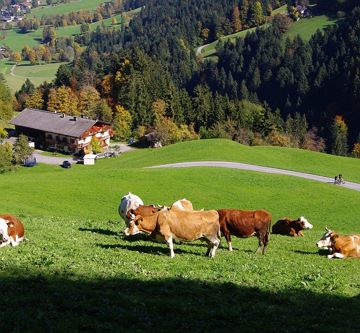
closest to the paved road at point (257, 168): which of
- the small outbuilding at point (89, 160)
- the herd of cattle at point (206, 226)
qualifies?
the small outbuilding at point (89, 160)

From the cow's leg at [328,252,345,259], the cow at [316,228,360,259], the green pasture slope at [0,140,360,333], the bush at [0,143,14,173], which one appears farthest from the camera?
the bush at [0,143,14,173]

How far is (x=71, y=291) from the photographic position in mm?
16109

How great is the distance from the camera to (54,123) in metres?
124

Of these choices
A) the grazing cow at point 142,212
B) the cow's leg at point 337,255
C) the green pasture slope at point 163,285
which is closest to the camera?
the green pasture slope at point 163,285

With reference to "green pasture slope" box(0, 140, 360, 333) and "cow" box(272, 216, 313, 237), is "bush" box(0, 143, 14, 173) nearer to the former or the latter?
"green pasture slope" box(0, 140, 360, 333)

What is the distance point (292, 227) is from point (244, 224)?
13.4m

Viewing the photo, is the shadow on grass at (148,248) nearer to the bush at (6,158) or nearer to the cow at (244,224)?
the cow at (244,224)

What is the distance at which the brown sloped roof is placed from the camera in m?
120

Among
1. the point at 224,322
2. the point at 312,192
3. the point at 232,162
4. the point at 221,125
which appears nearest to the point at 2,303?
the point at 224,322

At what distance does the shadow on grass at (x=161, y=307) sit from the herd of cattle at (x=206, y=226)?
441 centimetres

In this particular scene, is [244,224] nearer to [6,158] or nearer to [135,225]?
[135,225]

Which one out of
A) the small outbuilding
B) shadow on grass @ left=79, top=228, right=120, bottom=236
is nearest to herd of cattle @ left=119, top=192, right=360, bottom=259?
shadow on grass @ left=79, top=228, right=120, bottom=236

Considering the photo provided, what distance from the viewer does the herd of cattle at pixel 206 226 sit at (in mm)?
22547

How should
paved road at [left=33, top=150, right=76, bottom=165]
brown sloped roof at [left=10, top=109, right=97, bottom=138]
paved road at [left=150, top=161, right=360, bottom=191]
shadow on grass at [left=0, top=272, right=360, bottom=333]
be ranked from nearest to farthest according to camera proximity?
1. shadow on grass at [left=0, top=272, right=360, bottom=333]
2. paved road at [left=150, top=161, right=360, bottom=191]
3. paved road at [left=33, top=150, right=76, bottom=165]
4. brown sloped roof at [left=10, top=109, right=97, bottom=138]
